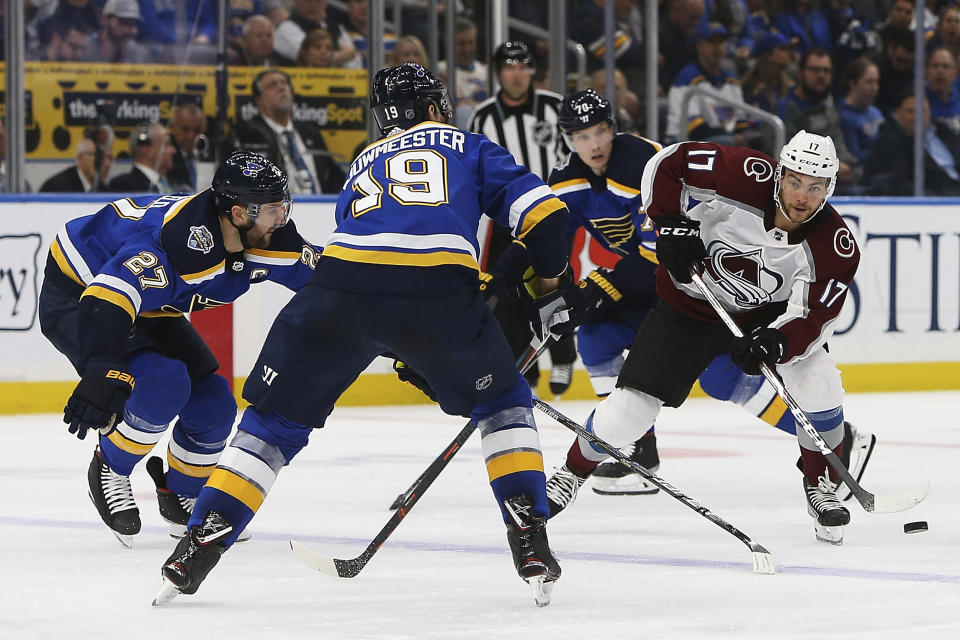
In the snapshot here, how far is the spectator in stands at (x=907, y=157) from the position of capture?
8578 mm

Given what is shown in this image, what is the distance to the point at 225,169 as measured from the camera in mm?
3307

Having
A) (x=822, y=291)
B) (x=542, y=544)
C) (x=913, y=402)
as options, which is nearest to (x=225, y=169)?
(x=542, y=544)

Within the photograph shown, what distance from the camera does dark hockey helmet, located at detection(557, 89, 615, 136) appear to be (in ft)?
14.6

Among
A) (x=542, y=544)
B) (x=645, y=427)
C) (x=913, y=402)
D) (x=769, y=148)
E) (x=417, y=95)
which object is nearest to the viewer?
(x=542, y=544)

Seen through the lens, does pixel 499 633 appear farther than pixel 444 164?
No

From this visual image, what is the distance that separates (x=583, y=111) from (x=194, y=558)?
2.11 meters

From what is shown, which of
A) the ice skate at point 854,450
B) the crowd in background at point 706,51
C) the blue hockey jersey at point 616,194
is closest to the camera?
the ice skate at point 854,450

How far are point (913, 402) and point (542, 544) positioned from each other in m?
4.83

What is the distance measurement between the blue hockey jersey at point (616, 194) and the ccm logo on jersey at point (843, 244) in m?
0.97

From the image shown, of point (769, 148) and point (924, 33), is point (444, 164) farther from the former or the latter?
point (924, 33)

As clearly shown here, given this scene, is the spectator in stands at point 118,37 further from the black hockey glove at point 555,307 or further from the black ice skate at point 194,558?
the black ice skate at point 194,558

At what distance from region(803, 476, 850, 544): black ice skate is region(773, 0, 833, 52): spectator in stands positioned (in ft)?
20.4

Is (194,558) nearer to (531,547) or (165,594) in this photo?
(165,594)

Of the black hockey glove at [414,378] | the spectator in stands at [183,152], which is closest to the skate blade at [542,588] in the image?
the black hockey glove at [414,378]
